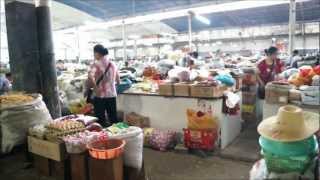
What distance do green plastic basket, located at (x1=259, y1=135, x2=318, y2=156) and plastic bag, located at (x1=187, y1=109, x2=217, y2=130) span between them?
80.3 inches

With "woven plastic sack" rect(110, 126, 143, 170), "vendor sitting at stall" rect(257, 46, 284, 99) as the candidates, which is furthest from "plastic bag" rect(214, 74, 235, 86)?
"woven plastic sack" rect(110, 126, 143, 170)

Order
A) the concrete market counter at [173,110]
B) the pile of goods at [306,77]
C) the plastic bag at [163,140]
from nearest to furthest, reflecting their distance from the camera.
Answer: the pile of goods at [306,77]
the concrete market counter at [173,110]
the plastic bag at [163,140]

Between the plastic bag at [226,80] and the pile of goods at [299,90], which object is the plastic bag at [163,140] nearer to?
the plastic bag at [226,80]

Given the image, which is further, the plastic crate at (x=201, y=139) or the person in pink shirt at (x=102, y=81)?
the person in pink shirt at (x=102, y=81)

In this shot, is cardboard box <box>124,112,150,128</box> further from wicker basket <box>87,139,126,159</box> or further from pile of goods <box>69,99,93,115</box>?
wicker basket <box>87,139,126,159</box>

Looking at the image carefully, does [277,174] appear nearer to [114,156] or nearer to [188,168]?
[114,156]

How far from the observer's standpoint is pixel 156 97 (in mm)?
4957

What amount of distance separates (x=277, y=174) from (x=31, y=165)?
126 inches

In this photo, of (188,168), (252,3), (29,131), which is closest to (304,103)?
(188,168)

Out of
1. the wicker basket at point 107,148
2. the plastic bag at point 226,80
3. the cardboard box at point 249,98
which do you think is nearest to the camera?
the wicker basket at point 107,148

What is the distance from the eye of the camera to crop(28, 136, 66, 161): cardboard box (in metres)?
3.35

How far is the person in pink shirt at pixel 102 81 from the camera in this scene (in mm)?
4512

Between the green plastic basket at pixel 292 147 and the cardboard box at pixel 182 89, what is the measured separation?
7.68ft

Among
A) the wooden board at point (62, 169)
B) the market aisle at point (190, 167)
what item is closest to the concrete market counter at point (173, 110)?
the market aisle at point (190, 167)
